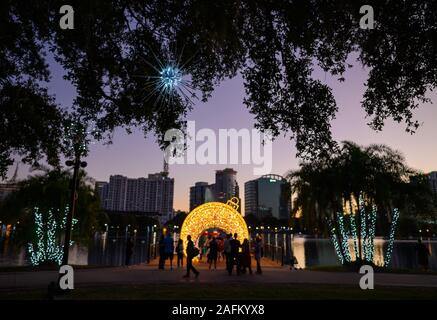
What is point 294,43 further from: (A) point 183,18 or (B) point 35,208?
(B) point 35,208

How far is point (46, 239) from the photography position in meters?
18.3

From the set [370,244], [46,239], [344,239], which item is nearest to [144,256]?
A: [46,239]

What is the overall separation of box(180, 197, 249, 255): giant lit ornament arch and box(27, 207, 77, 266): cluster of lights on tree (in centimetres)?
763

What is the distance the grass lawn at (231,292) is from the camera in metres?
8.41

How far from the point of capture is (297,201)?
66.9 ft

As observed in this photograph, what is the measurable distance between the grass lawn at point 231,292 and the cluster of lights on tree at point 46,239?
1006 cm

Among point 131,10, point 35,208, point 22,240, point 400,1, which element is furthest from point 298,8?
point 22,240

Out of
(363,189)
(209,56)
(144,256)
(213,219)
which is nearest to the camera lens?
(209,56)

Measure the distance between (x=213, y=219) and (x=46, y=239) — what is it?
34.6 ft

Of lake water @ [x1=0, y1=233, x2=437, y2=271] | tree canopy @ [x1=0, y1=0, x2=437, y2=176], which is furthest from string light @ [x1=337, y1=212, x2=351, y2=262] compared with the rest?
tree canopy @ [x1=0, y1=0, x2=437, y2=176]

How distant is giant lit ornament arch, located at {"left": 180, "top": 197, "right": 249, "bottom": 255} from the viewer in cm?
2202

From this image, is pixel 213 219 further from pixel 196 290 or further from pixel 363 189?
pixel 196 290

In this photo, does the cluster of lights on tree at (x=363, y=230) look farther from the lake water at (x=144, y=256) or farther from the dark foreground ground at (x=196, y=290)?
the dark foreground ground at (x=196, y=290)

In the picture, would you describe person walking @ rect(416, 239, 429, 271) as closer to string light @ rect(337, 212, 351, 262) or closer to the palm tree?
the palm tree
